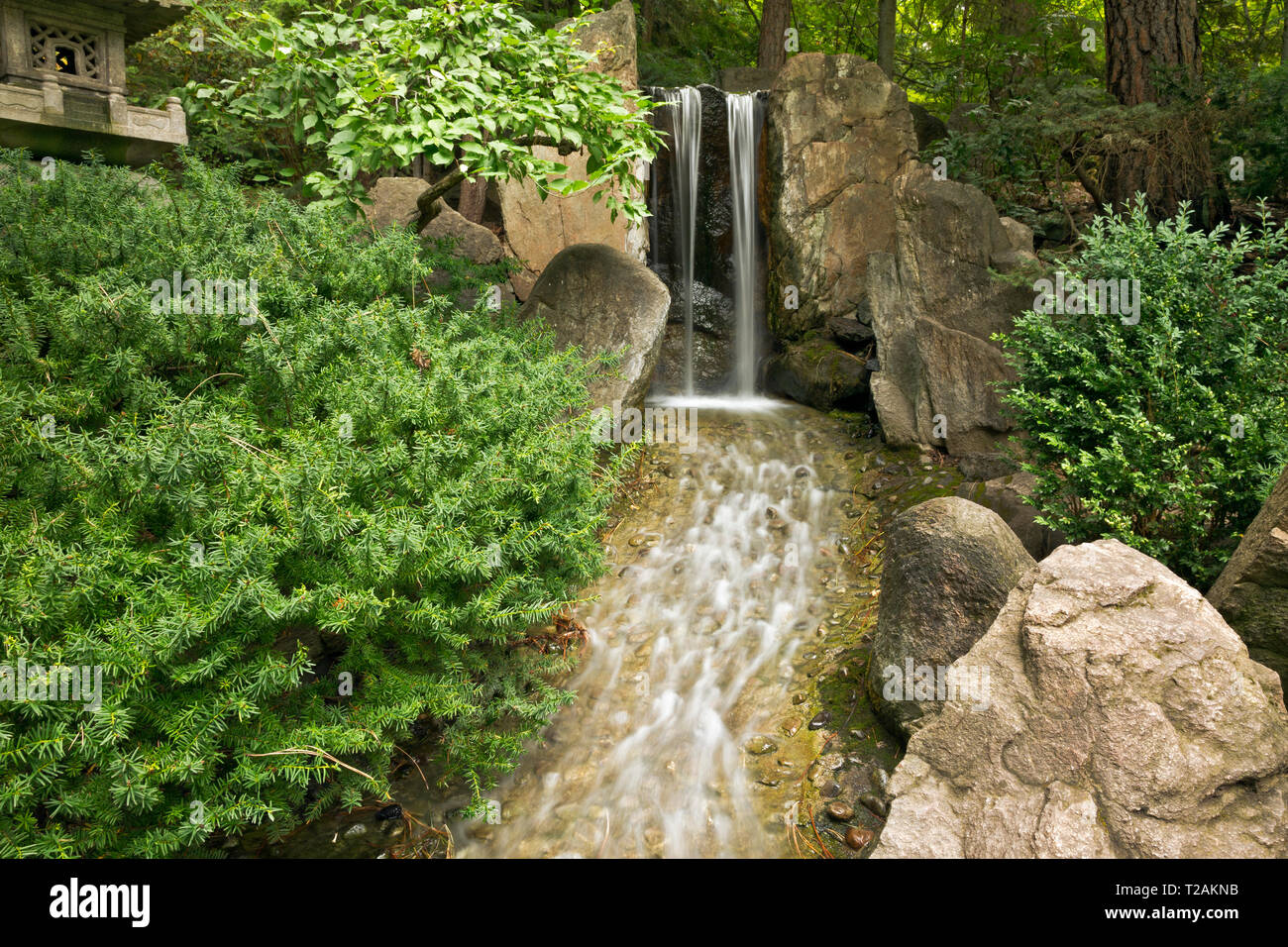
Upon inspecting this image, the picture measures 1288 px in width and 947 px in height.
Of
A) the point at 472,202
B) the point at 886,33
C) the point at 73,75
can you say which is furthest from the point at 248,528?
the point at 886,33

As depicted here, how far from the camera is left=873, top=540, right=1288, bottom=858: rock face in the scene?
291 centimetres

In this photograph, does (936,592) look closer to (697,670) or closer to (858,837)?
(858,837)

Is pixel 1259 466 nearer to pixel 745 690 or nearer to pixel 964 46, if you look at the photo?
pixel 745 690

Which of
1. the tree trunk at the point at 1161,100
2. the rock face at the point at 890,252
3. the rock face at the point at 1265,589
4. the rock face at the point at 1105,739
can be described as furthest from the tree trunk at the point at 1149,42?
the rock face at the point at 1105,739

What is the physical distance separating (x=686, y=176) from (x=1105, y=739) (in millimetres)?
9551

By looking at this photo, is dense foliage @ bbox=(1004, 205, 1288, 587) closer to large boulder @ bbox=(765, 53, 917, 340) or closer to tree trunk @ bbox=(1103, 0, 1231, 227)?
tree trunk @ bbox=(1103, 0, 1231, 227)

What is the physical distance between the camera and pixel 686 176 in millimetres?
11016

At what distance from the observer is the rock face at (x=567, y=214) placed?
9.86m

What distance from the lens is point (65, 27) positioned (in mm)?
6418

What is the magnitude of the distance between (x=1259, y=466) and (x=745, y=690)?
3030 millimetres

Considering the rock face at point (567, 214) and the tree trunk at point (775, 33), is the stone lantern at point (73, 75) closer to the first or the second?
the rock face at point (567, 214)

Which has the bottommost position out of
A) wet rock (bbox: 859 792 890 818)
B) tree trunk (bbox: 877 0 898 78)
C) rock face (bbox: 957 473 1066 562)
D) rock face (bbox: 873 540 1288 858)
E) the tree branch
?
wet rock (bbox: 859 792 890 818)

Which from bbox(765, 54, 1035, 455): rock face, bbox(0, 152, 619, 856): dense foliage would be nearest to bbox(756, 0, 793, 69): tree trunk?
bbox(765, 54, 1035, 455): rock face

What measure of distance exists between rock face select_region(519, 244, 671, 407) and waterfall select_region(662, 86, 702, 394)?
3.54m
